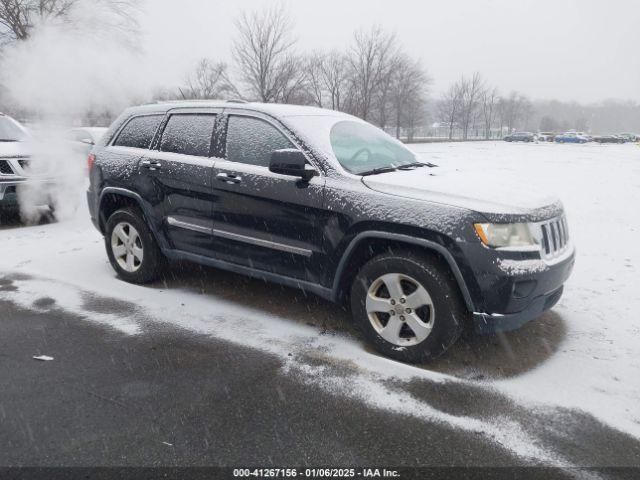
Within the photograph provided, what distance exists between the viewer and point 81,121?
1139 centimetres

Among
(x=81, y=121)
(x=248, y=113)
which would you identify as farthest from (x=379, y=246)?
(x=81, y=121)

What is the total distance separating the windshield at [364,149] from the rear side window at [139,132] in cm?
187

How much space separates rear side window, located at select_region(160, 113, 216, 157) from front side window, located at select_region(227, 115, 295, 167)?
251mm

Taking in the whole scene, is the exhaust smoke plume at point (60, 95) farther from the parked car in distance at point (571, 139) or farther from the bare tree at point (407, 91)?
the parked car in distance at point (571, 139)

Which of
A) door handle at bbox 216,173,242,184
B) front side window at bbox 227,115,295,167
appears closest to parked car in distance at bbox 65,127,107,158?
front side window at bbox 227,115,295,167

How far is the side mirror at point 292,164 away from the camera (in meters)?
3.62

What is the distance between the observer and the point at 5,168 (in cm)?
752

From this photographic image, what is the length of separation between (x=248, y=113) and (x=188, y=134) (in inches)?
26.8

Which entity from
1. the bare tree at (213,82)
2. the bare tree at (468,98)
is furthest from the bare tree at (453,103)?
the bare tree at (213,82)

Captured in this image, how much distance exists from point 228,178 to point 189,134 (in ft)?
2.57

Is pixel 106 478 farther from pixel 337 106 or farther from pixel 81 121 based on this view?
pixel 337 106

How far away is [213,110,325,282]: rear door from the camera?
3.76 m

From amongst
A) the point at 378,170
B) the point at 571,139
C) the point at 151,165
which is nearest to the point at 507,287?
the point at 378,170

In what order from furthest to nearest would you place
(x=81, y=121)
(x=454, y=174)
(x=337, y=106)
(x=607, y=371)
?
1. (x=337, y=106)
2. (x=81, y=121)
3. (x=454, y=174)
4. (x=607, y=371)
